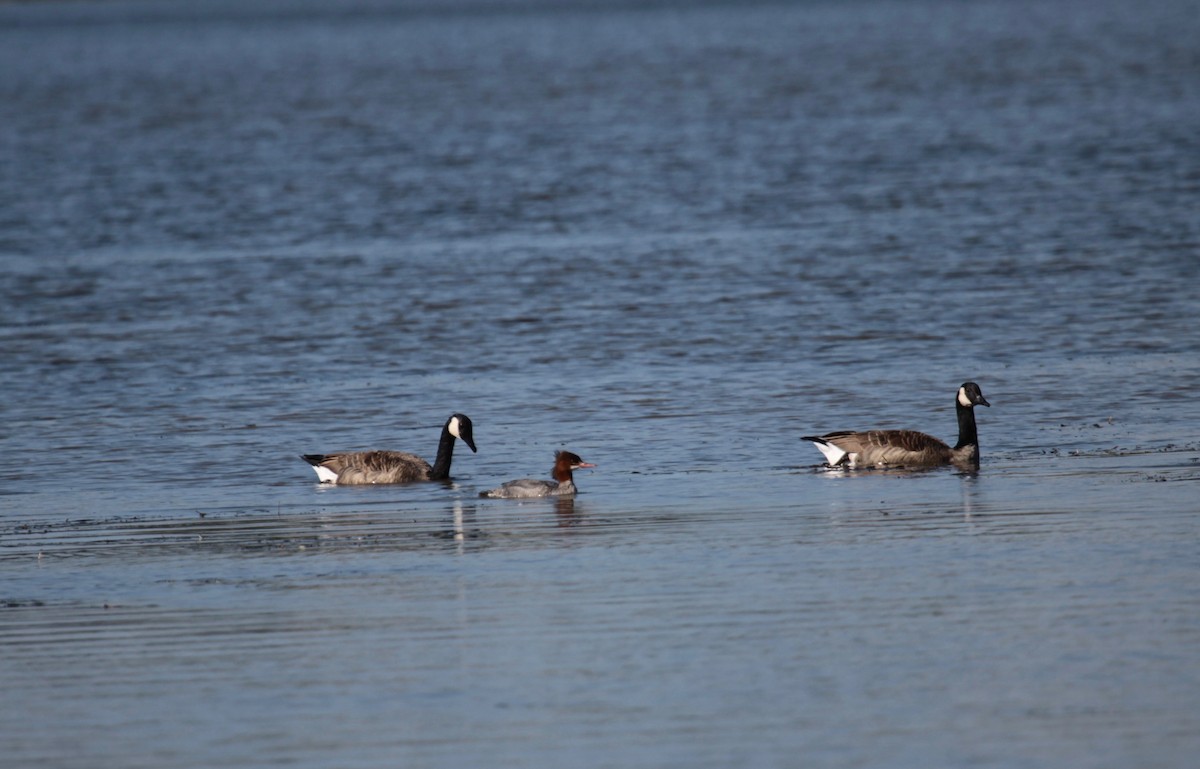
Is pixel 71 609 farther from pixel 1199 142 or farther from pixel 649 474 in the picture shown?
pixel 1199 142

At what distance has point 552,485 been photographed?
49.3 feet

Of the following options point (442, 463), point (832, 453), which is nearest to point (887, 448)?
point (832, 453)

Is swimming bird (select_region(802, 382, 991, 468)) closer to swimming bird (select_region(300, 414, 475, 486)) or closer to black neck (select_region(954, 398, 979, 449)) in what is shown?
black neck (select_region(954, 398, 979, 449))

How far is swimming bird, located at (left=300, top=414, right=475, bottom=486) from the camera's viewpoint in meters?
16.1

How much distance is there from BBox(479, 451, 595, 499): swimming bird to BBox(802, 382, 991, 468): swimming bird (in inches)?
84.8

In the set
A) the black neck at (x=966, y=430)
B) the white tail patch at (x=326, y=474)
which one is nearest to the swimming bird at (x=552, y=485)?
the white tail patch at (x=326, y=474)

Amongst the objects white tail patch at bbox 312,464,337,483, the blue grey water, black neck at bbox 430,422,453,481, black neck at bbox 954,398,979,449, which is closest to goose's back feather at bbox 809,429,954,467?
black neck at bbox 954,398,979,449

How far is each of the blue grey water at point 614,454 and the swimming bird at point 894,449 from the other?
12.5 inches

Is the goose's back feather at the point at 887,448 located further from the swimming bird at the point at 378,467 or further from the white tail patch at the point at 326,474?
the white tail patch at the point at 326,474

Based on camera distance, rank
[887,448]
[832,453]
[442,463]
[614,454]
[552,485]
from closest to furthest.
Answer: [552,485]
[887,448]
[832,453]
[442,463]
[614,454]

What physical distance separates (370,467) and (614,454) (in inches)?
91.8

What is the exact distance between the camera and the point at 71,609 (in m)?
11.6

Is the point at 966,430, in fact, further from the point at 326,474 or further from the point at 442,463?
the point at 326,474

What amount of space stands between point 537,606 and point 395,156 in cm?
4267
